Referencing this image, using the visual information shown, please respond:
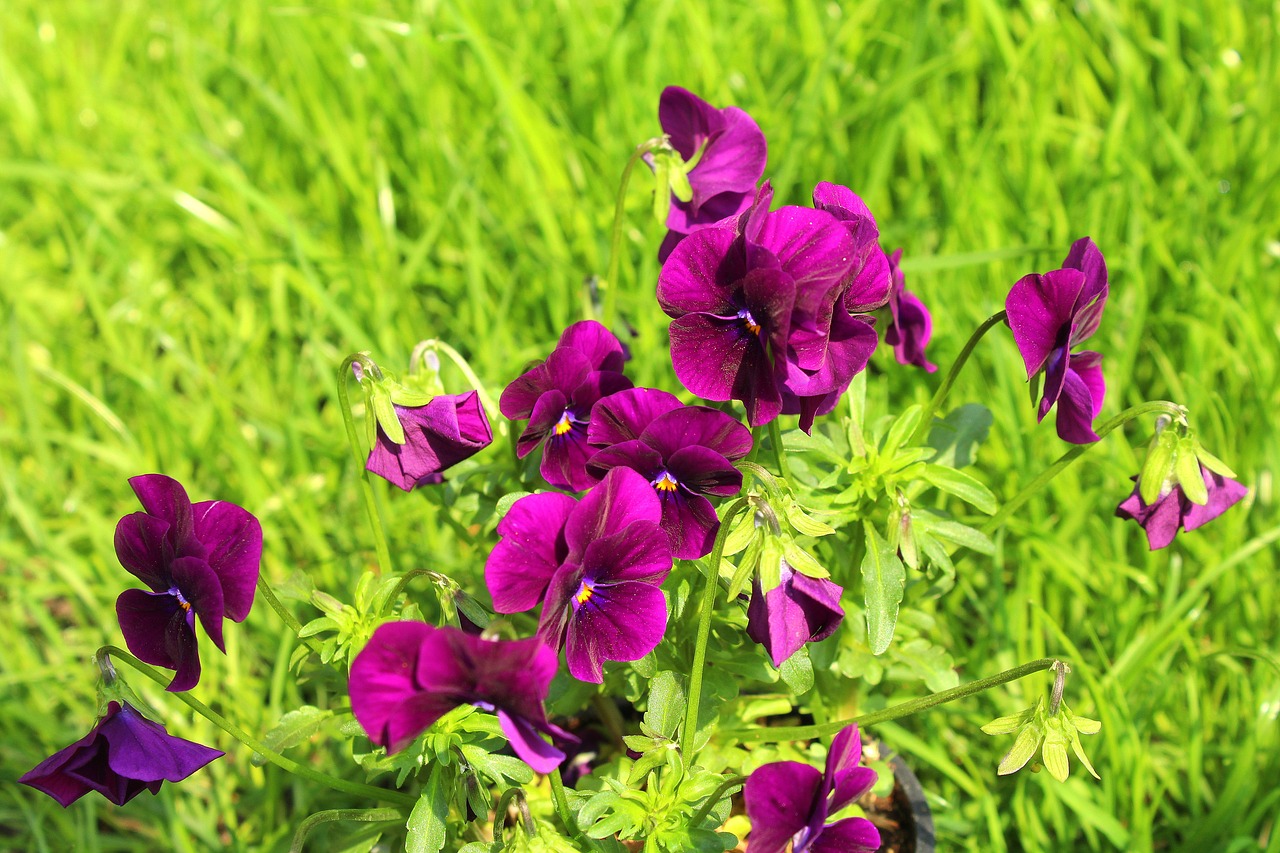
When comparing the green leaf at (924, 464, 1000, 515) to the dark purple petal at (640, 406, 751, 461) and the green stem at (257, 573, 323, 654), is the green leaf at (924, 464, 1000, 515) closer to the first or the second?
the dark purple petal at (640, 406, 751, 461)

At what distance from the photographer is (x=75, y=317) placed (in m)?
2.86

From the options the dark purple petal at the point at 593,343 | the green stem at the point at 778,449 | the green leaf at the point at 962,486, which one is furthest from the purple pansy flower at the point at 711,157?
the green leaf at the point at 962,486

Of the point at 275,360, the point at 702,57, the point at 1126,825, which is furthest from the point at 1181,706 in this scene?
the point at 275,360

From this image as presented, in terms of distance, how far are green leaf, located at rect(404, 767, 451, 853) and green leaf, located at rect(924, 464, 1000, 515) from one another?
0.67 m

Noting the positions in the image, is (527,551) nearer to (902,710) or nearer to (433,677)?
(433,677)

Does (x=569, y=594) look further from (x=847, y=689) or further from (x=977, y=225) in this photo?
(x=977, y=225)

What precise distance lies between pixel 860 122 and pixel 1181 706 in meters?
1.46

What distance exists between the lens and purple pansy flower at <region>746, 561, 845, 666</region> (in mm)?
1097

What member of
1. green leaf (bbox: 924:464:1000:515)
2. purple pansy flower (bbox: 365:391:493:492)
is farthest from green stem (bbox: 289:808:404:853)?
green leaf (bbox: 924:464:1000:515)

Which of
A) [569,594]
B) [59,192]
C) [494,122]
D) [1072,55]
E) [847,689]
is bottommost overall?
[59,192]

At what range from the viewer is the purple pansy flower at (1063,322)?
1154 mm

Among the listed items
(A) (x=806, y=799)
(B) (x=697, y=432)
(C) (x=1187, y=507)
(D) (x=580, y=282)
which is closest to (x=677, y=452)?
(B) (x=697, y=432)

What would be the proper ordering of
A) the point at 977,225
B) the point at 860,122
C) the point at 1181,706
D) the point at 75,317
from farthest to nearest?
the point at 75,317 < the point at 860,122 < the point at 977,225 < the point at 1181,706

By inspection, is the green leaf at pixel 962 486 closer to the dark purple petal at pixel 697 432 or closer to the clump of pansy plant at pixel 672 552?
the clump of pansy plant at pixel 672 552
